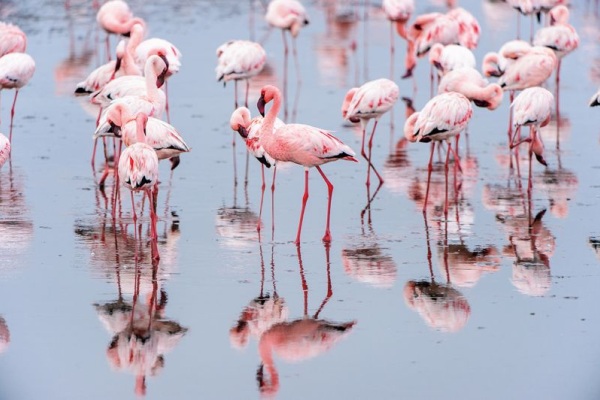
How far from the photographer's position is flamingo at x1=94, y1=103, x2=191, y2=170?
9.88 m

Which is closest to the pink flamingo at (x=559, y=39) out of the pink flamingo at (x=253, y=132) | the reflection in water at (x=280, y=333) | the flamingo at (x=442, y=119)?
the flamingo at (x=442, y=119)

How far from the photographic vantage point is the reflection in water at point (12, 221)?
903 centimetres

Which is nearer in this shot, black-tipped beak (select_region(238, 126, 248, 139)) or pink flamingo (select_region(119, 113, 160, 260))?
pink flamingo (select_region(119, 113, 160, 260))

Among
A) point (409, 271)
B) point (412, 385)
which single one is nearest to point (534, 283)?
point (409, 271)

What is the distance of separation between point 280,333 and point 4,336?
1.62 metres

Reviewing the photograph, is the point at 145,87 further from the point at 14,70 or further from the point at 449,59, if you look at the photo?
the point at 449,59

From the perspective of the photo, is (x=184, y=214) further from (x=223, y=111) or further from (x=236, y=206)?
(x=223, y=111)

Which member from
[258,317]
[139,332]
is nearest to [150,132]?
[258,317]

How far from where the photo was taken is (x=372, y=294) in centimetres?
811

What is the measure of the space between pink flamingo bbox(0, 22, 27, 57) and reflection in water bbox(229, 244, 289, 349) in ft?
24.7

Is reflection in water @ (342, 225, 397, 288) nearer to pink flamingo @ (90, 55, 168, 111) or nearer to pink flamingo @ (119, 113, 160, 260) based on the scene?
pink flamingo @ (119, 113, 160, 260)

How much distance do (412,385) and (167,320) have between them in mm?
1745

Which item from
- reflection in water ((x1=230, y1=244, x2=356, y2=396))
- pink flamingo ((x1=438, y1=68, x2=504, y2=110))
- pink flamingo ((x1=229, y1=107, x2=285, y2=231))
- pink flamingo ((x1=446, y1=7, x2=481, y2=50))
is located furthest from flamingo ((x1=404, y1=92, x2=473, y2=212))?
pink flamingo ((x1=446, y1=7, x2=481, y2=50))

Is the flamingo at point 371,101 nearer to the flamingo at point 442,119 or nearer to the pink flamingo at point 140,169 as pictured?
the flamingo at point 442,119
